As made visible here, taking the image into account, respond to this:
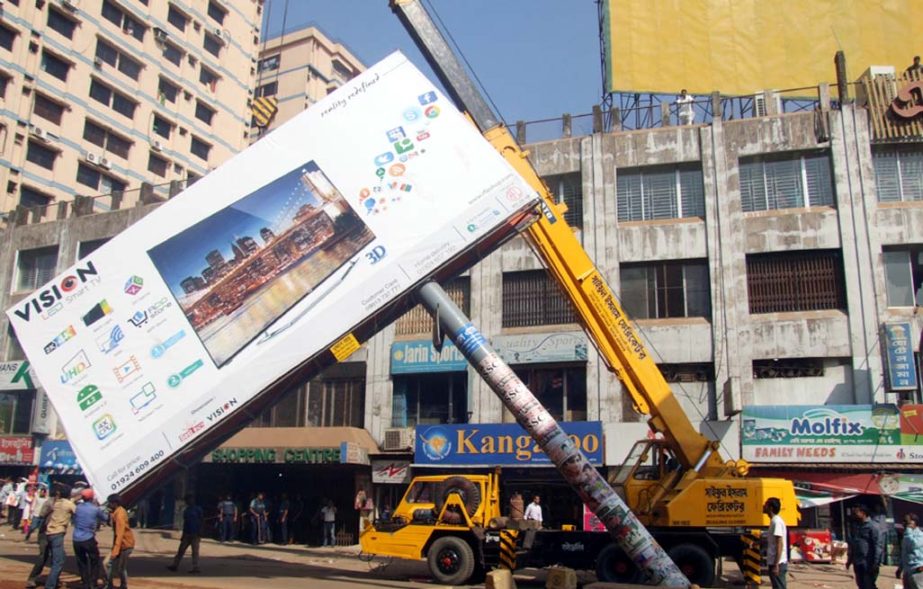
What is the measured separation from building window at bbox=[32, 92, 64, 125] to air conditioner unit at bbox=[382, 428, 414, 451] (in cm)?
3251

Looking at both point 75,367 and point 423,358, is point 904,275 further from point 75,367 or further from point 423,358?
point 75,367

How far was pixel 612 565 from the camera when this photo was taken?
1492 cm

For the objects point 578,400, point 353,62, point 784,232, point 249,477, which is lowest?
point 249,477

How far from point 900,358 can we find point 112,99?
4671 centimetres

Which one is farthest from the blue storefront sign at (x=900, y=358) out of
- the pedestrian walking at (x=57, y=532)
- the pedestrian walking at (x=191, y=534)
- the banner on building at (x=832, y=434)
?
the pedestrian walking at (x=57, y=532)

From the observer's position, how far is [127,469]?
14781 millimetres

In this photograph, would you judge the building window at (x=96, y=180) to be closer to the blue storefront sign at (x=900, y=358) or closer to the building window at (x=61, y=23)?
the building window at (x=61, y=23)

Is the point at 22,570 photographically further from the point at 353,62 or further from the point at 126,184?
the point at 353,62

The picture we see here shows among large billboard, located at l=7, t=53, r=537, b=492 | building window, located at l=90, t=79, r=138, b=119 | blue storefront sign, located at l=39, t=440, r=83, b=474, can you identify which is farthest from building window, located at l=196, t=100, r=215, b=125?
large billboard, located at l=7, t=53, r=537, b=492

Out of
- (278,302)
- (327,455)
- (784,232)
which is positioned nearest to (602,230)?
(784,232)

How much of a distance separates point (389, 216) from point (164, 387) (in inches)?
217

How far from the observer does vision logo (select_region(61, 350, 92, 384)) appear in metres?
15.6

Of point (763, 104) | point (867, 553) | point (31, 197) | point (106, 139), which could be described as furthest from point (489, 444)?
point (106, 139)

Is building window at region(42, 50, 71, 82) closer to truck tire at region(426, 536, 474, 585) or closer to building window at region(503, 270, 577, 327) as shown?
building window at region(503, 270, 577, 327)
